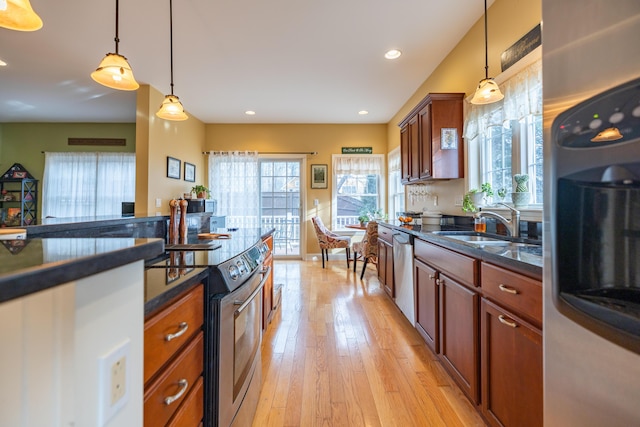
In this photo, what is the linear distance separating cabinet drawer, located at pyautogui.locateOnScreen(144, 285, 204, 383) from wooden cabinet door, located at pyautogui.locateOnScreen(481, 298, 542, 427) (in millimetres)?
1224

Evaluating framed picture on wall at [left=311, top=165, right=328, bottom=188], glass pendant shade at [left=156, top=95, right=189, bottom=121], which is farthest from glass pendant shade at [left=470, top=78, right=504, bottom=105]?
framed picture on wall at [left=311, top=165, right=328, bottom=188]

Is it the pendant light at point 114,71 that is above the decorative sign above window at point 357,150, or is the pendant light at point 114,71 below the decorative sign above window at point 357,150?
below

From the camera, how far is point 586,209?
25.1 inches

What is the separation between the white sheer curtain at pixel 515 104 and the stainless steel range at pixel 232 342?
2050mm

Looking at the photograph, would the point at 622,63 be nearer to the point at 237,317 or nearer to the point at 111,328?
the point at 111,328

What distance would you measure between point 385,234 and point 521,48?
2.06 metres

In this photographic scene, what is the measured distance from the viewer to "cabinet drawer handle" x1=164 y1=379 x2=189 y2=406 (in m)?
0.78

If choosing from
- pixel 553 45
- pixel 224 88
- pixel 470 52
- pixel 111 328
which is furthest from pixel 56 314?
pixel 224 88

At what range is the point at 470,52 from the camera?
2.75m

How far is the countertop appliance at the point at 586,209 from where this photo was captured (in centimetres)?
57

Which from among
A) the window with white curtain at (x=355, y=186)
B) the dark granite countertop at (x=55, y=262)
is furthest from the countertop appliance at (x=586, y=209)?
the window with white curtain at (x=355, y=186)

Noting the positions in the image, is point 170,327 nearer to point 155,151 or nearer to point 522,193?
point 522,193

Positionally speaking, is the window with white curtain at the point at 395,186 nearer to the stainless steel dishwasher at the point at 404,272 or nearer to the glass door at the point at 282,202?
the glass door at the point at 282,202

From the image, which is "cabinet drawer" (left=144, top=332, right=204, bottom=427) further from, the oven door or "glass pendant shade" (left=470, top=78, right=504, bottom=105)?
"glass pendant shade" (left=470, top=78, right=504, bottom=105)
